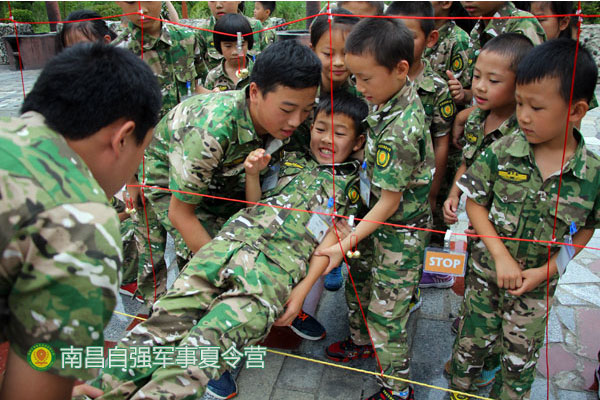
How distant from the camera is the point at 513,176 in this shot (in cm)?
197

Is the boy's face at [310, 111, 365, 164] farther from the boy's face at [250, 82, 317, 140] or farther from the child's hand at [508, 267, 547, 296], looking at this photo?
the child's hand at [508, 267, 547, 296]

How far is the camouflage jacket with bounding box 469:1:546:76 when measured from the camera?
8.68 feet

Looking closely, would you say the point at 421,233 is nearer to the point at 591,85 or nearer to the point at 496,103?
the point at 496,103

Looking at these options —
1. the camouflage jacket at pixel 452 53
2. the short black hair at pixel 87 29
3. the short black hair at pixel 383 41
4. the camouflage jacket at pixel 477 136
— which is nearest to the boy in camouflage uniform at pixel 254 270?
the short black hair at pixel 383 41

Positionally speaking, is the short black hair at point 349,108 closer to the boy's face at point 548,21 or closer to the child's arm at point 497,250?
the child's arm at point 497,250

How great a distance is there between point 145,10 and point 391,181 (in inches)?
89.2

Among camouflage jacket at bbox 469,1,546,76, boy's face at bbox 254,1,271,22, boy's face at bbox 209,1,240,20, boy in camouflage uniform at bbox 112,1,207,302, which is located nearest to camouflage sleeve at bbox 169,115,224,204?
boy in camouflage uniform at bbox 112,1,207,302

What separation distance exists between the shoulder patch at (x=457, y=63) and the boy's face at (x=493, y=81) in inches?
27.1

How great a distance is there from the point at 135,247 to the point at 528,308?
99.3 inches

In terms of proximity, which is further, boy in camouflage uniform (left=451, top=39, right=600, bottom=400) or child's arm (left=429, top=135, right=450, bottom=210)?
child's arm (left=429, top=135, right=450, bottom=210)

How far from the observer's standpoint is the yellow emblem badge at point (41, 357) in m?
1.10

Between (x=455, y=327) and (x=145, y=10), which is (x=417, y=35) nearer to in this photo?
(x=455, y=327)

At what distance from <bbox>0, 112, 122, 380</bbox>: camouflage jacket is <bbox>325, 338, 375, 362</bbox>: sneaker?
1.70m

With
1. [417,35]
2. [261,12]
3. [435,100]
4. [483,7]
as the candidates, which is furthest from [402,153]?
[261,12]
